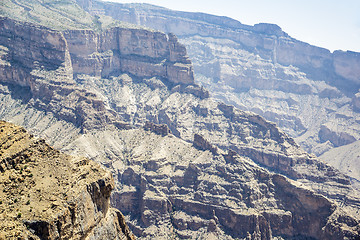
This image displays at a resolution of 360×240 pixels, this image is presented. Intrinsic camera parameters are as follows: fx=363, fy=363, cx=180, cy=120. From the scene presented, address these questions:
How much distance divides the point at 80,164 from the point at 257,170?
102 metres

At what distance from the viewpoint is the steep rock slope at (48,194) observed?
117ft

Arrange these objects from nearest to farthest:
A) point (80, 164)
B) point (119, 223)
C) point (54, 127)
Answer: point (80, 164), point (119, 223), point (54, 127)

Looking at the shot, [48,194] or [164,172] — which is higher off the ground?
[48,194]

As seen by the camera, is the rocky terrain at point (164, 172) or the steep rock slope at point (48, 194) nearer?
the steep rock slope at point (48, 194)

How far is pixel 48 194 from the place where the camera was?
40344 mm

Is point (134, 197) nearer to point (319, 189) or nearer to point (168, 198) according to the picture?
point (168, 198)

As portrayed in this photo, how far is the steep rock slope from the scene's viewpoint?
3566 centimetres

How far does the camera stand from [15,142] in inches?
1644

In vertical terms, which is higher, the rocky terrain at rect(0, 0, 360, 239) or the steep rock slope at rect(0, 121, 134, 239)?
the steep rock slope at rect(0, 121, 134, 239)

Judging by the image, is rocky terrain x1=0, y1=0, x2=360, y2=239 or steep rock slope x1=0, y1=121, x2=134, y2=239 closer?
steep rock slope x1=0, y1=121, x2=134, y2=239

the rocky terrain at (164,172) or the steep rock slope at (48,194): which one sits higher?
the steep rock slope at (48,194)

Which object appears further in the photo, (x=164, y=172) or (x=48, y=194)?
(x=164, y=172)

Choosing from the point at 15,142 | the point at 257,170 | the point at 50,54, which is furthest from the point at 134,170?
the point at 15,142

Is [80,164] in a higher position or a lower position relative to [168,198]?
higher
